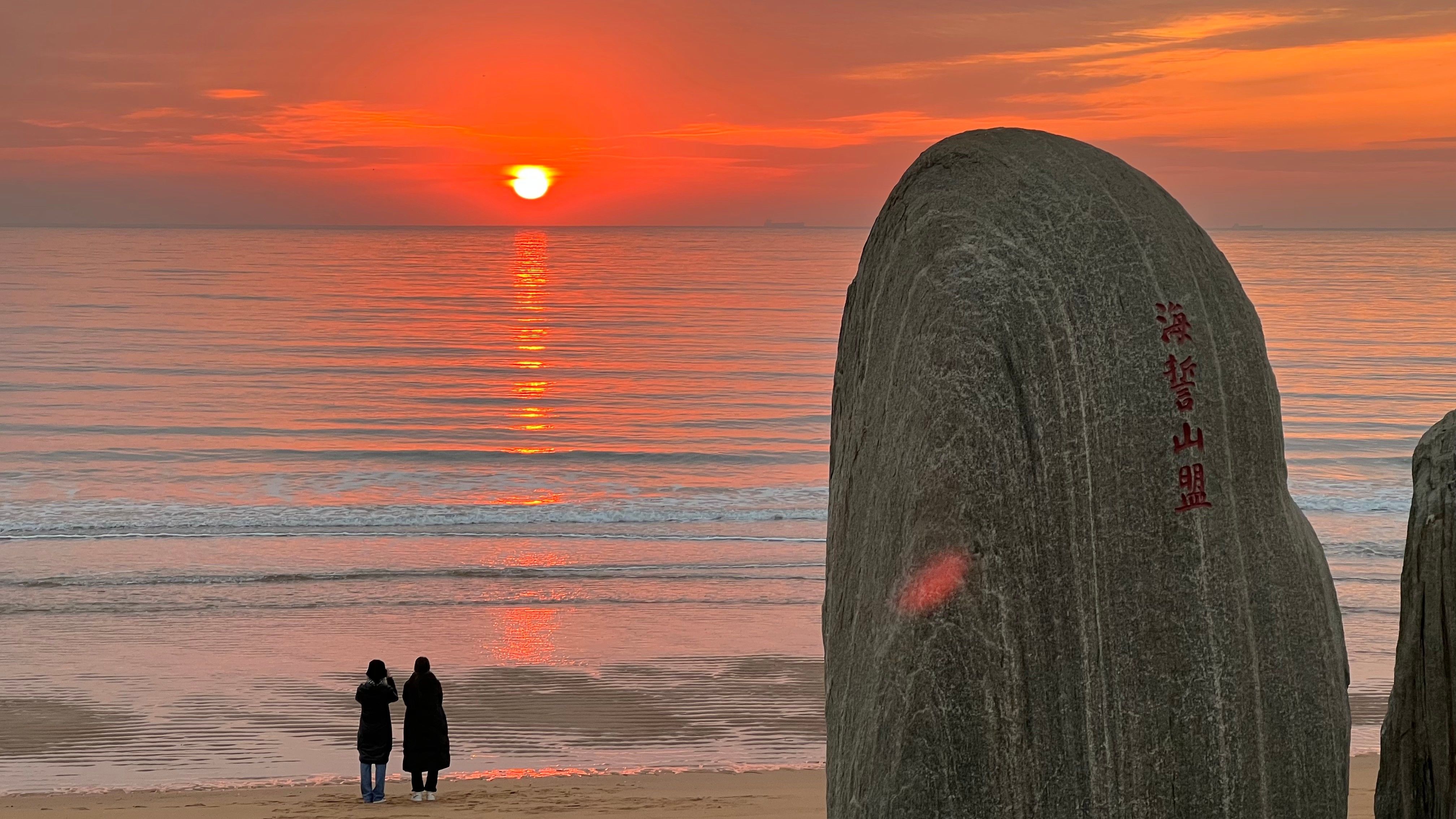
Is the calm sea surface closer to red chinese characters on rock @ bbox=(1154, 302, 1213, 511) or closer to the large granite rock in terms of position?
the large granite rock

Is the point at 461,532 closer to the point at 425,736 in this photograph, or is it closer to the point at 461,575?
the point at 461,575

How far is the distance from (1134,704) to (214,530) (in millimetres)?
21263

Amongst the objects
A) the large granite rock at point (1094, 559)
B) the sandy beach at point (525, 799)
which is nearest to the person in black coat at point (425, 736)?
the sandy beach at point (525, 799)

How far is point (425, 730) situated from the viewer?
11133 millimetres

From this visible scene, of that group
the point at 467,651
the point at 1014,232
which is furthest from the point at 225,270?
the point at 1014,232

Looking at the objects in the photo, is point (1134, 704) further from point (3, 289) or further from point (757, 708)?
point (3, 289)

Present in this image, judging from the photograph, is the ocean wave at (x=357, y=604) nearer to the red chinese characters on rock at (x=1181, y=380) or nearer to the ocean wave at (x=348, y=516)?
the ocean wave at (x=348, y=516)

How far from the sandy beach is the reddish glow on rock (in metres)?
6.65

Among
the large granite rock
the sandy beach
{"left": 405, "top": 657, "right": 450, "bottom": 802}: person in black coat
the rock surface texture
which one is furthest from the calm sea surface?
the large granite rock

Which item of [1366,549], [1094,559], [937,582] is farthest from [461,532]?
[1094,559]

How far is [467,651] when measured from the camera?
1581 centimetres

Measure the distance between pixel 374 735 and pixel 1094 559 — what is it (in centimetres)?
834

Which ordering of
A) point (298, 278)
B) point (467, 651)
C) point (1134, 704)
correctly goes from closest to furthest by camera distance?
point (1134, 704), point (467, 651), point (298, 278)

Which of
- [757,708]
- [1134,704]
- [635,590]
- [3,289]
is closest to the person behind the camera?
[1134,704]
